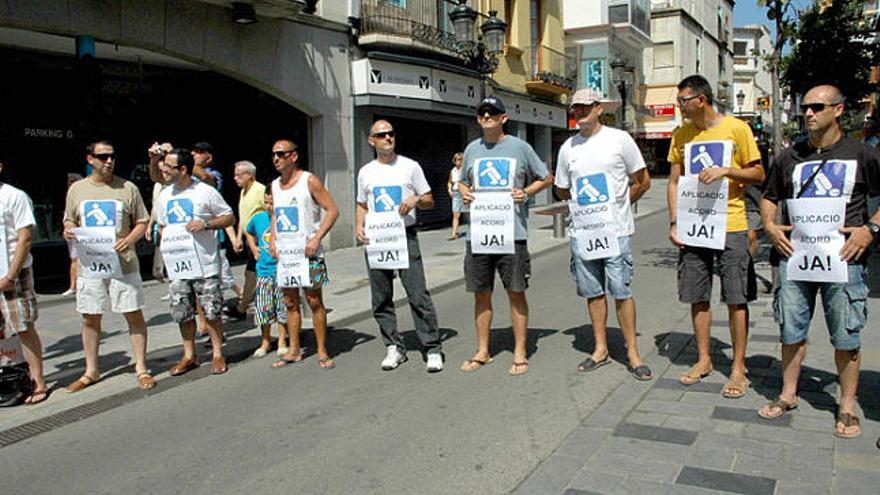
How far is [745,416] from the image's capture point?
4.51 meters

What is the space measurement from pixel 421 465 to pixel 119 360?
3974 millimetres

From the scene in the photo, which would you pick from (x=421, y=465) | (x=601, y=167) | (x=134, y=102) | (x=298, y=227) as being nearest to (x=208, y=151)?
(x=298, y=227)

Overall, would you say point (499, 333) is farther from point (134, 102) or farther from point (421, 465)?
point (134, 102)

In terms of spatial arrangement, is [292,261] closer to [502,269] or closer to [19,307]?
[502,269]

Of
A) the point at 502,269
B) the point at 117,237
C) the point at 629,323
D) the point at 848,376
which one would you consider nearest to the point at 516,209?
the point at 502,269

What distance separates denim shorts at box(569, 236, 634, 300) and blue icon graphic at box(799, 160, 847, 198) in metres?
1.51

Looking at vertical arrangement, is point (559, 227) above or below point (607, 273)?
below

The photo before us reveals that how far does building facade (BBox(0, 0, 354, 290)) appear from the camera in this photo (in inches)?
445

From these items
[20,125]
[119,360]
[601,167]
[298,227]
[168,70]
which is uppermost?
[168,70]

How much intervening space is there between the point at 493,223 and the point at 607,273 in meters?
0.94

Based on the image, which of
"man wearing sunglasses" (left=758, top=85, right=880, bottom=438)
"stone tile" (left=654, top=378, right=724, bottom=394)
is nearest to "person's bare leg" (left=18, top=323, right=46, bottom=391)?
"stone tile" (left=654, top=378, right=724, bottom=394)

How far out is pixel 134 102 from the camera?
43.8ft

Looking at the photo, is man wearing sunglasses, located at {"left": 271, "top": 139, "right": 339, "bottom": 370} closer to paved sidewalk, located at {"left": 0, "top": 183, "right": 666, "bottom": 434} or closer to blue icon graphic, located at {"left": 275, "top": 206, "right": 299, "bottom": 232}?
blue icon graphic, located at {"left": 275, "top": 206, "right": 299, "bottom": 232}

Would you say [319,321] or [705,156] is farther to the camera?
[319,321]
